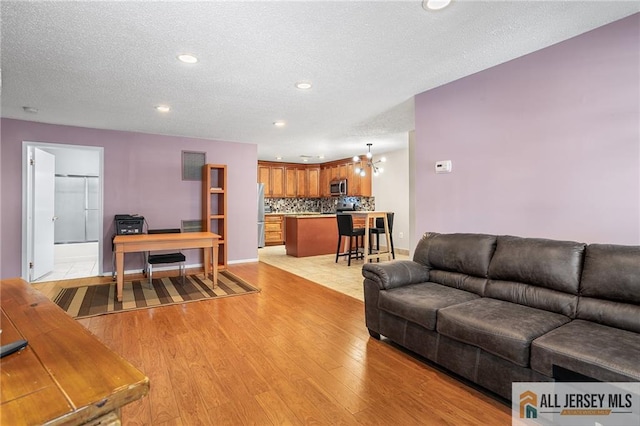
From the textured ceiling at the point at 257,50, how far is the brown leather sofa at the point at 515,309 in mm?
1544

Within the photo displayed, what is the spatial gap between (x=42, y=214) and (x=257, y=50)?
4.70 metres

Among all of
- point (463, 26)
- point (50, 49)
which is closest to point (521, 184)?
point (463, 26)

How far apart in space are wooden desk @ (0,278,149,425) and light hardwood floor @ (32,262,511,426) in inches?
44.8

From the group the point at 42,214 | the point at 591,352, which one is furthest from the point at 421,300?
the point at 42,214

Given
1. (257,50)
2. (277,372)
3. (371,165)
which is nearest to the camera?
(277,372)

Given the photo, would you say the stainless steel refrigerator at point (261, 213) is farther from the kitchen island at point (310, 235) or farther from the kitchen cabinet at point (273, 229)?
the kitchen island at point (310, 235)

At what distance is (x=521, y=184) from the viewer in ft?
9.12

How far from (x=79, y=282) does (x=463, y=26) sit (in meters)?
5.71

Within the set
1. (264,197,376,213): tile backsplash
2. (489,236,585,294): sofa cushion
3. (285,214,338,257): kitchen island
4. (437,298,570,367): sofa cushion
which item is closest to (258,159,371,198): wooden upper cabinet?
(264,197,376,213): tile backsplash

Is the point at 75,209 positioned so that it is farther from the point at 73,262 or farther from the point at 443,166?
the point at 443,166

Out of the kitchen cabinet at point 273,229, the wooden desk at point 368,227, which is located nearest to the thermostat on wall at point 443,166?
the wooden desk at point 368,227

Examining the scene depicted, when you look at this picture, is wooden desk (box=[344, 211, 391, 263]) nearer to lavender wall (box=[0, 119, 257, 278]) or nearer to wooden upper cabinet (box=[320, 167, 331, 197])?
lavender wall (box=[0, 119, 257, 278])

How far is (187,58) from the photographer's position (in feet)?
8.94

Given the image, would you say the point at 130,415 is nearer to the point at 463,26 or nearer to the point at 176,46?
the point at 176,46
